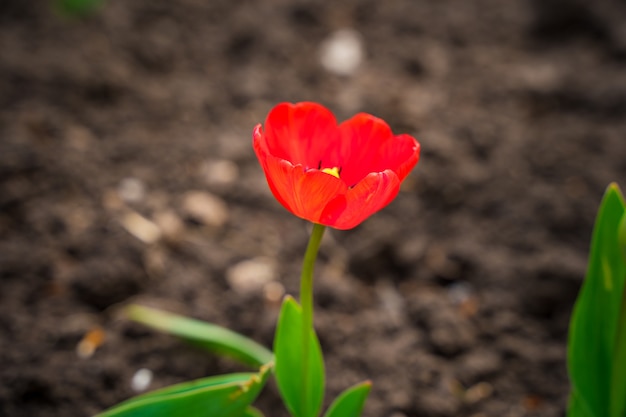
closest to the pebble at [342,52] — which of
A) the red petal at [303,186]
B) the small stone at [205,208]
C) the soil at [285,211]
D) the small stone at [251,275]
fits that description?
the soil at [285,211]

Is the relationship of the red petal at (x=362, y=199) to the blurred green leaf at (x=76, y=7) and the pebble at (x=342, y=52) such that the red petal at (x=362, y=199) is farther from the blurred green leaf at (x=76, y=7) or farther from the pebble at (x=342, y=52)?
the blurred green leaf at (x=76, y=7)

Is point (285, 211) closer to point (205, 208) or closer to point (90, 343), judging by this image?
point (205, 208)

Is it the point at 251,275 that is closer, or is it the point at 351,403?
the point at 351,403

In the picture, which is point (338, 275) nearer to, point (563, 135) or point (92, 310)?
point (92, 310)

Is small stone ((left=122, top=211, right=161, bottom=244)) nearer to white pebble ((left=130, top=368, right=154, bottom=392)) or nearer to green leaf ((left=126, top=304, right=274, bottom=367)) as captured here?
green leaf ((left=126, top=304, right=274, bottom=367))

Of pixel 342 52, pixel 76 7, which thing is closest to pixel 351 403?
pixel 342 52

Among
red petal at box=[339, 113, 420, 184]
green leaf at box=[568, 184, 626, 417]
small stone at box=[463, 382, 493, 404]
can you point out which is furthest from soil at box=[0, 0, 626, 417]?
red petal at box=[339, 113, 420, 184]

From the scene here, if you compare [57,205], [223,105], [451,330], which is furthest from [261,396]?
[223,105]
